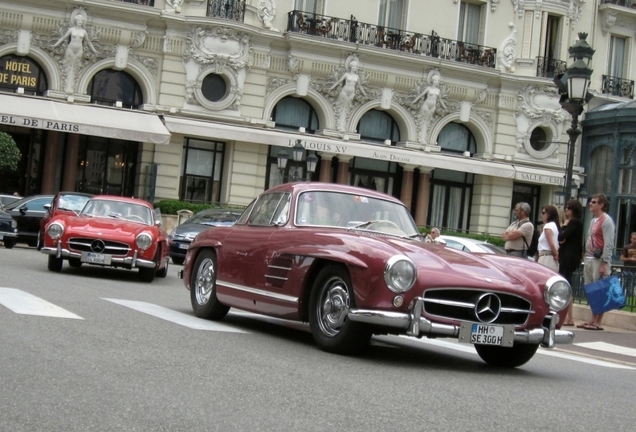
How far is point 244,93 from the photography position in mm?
36781

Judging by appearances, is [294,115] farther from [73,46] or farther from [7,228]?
[7,228]

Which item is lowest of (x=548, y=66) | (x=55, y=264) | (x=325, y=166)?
(x=55, y=264)

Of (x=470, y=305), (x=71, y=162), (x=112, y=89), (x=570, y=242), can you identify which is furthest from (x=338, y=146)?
(x=470, y=305)

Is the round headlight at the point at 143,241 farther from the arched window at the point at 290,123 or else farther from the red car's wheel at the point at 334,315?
the arched window at the point at 290,123

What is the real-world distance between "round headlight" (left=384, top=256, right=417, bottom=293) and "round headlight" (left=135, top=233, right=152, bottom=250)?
920cm

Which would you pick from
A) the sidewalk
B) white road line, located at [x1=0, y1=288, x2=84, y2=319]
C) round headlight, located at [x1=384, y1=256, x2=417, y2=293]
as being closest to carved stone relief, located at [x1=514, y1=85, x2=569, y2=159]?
the sidewalk

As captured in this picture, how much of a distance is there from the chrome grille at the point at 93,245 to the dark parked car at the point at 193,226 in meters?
8.77

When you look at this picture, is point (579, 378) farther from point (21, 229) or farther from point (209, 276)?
point (21, 229)

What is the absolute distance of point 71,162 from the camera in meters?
35.5

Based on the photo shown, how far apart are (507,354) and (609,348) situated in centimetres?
454

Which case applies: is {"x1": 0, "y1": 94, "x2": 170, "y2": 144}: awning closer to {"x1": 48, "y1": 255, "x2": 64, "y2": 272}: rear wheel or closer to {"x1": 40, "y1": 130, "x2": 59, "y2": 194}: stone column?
{"x1": 40, "y1": 130, "x2": 59, "y2": 194}: stone column

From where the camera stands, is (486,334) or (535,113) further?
(535,113)

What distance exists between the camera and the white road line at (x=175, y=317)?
1028cm

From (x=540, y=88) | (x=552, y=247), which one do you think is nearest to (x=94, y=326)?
(x=552, y=247)
